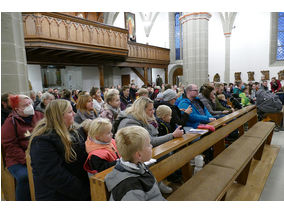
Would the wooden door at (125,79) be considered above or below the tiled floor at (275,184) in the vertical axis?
above

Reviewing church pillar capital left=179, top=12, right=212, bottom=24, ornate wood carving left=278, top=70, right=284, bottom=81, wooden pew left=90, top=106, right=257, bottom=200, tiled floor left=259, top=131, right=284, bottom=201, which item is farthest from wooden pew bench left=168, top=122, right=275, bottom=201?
ornate wood carving left=278, top=70, right=284, bottom=81

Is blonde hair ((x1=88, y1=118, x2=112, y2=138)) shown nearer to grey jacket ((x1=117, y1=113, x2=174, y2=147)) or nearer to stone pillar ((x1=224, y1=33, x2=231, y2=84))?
grey jacket ((x1=117, y1=113, x2=174, y2=147))

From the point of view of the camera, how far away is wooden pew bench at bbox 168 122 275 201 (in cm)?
204

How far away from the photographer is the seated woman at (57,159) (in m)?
1.67

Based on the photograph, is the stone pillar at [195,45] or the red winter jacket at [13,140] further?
the stone pillar at [195,45]

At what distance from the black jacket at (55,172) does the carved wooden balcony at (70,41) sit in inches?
290

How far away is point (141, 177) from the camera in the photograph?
1.41m

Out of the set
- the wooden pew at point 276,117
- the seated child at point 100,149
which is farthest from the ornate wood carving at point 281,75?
the seated child at point 100,149

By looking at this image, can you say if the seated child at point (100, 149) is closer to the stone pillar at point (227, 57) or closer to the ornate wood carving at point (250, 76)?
the ornate wood carving at point (250, 76)

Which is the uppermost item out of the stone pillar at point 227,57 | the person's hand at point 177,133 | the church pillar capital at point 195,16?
the church pillar capital at point 195,16

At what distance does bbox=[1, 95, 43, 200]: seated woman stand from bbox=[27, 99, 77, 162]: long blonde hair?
69 centimetres

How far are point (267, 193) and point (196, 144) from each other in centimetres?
131

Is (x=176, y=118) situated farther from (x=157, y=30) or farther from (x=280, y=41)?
(x=157, y=30)

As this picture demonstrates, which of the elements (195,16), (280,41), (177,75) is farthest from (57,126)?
(177,75)
